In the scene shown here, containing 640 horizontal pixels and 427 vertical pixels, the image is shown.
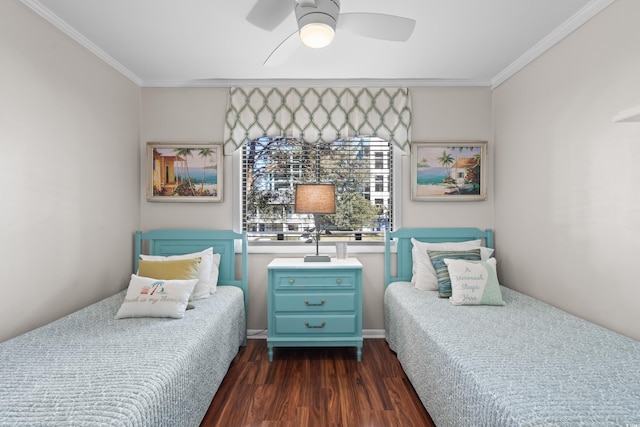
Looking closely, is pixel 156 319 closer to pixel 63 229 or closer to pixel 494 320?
pixel 63 229

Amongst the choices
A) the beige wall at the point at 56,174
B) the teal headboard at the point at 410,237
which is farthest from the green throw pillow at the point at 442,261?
the beige wall at the point at 56,174

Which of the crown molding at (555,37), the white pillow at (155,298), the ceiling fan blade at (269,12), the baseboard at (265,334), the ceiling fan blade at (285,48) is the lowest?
the baseboard at (265,334)

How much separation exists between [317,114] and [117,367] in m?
2.49

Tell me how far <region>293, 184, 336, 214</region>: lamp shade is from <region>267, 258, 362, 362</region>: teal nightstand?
1.57 feet

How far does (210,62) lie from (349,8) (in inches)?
50.9

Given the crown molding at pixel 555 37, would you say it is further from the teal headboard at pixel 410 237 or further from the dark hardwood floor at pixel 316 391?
the dark hardwood floor at pixel 316 391

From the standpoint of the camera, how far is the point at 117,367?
4.91ft

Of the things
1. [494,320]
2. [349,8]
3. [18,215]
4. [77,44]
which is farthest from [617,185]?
[77,44]

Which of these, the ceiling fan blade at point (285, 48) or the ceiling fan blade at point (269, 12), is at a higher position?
the ceiling fan blade at point (269, 12)

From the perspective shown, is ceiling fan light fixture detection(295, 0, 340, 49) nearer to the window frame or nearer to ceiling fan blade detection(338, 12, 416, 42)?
ceiling fan blade detection(338, 12, 416, 42)

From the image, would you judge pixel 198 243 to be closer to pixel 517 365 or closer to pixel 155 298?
pixel 155 298

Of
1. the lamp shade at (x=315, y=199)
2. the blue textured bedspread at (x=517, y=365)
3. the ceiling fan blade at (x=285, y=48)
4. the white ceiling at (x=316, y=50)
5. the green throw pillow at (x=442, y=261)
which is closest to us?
the blue textured bedspread at (x=517, y=365)

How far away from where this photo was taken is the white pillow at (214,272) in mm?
2803

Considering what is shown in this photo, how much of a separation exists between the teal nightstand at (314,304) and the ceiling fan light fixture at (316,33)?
1691mm
